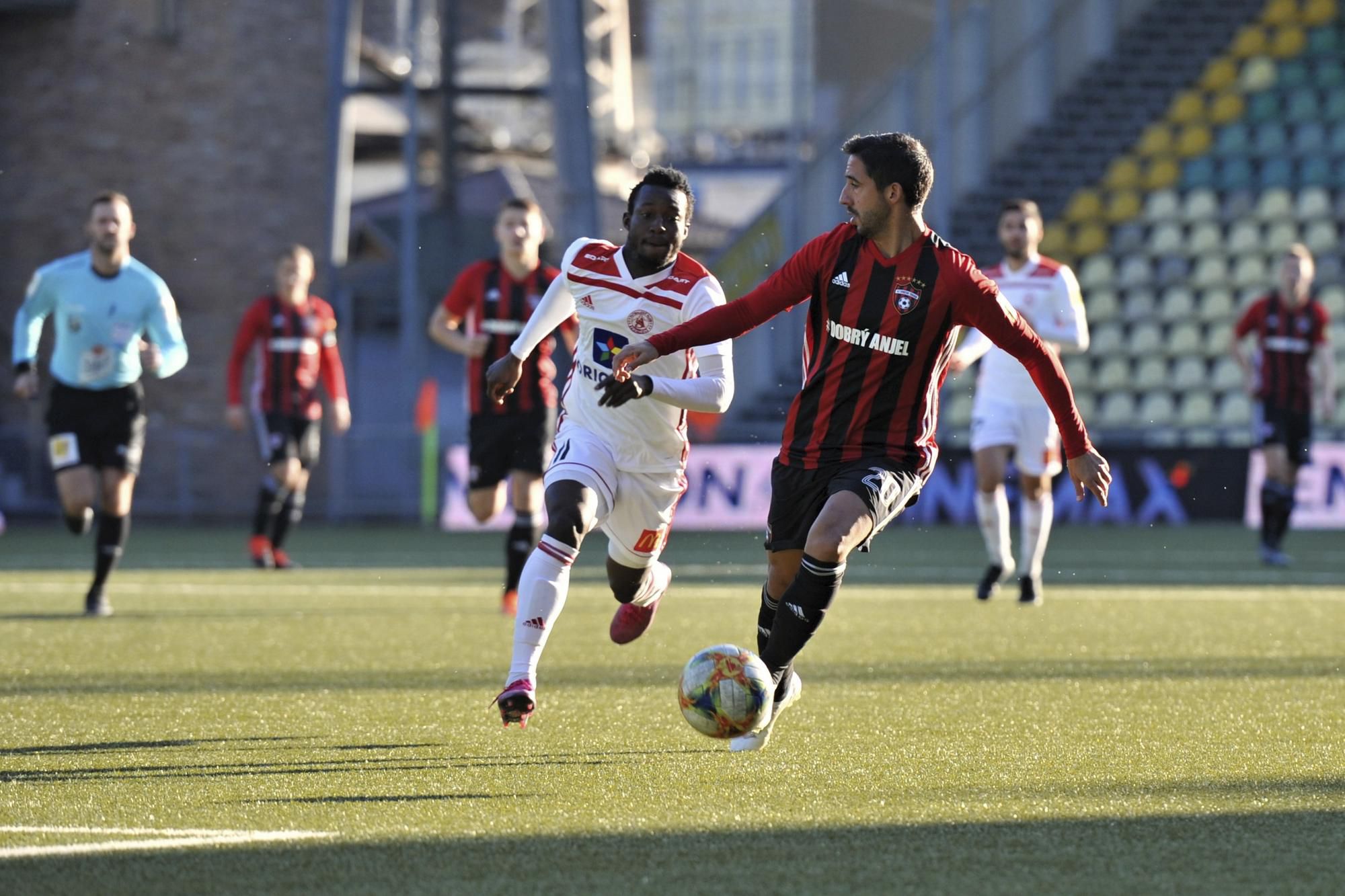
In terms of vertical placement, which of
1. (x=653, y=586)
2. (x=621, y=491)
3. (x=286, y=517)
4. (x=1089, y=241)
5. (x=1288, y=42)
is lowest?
(x=286, y=517)

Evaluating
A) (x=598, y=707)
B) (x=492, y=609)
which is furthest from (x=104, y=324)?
(x=598, y=707)

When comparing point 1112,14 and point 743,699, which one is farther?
point 1112,14

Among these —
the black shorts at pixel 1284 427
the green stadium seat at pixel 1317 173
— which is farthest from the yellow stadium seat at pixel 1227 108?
the black shorts at pixel 1284 427

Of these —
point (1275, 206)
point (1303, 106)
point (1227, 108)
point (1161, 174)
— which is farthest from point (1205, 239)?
point (1303, 106)

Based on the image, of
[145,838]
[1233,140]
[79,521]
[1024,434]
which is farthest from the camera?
[1233,140]

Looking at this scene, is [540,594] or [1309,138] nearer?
[540,594]

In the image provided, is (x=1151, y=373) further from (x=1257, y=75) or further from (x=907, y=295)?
(x=907, y=295)

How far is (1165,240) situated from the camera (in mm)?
23672

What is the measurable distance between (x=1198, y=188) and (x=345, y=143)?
10508mm

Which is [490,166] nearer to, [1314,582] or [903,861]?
[1314,582]

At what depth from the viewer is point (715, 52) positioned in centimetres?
6006

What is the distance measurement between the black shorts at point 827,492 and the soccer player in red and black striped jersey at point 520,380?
4.19m

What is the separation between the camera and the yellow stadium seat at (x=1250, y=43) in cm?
2533

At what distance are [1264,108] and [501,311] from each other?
672 inches
